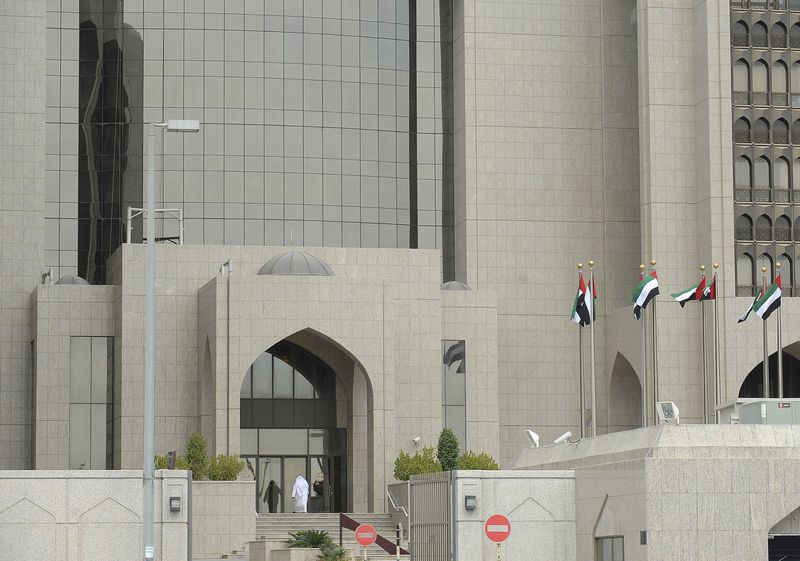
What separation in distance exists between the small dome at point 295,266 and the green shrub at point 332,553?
1483cm

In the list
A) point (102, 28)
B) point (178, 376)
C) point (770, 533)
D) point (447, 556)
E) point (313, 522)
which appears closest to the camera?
point (770, 533)

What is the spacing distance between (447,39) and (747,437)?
1384 inches

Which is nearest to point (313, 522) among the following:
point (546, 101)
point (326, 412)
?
point (326, 412)

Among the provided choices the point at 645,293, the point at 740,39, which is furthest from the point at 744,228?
the point at 645,293

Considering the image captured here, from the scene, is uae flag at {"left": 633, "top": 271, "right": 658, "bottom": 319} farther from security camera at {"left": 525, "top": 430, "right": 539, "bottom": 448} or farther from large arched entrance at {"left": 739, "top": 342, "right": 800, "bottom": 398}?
large arched entrance at {"left": 739, "top": 342, "right": 800, "bottom": 398}

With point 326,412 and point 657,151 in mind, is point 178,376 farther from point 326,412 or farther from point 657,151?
point 657,151

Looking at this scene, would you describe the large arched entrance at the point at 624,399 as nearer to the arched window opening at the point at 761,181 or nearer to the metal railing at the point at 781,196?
the arched window opening at the point at 761,181

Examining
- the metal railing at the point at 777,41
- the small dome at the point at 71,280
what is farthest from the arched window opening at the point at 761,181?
the small dome at the point at 71,280

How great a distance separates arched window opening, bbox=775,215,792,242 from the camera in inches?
2138

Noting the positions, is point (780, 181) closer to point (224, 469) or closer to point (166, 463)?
point (224, 469)

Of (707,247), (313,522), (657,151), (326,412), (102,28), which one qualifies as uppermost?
(102,28)

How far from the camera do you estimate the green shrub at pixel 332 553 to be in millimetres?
37062

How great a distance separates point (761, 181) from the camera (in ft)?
178

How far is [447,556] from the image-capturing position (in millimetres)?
30031
